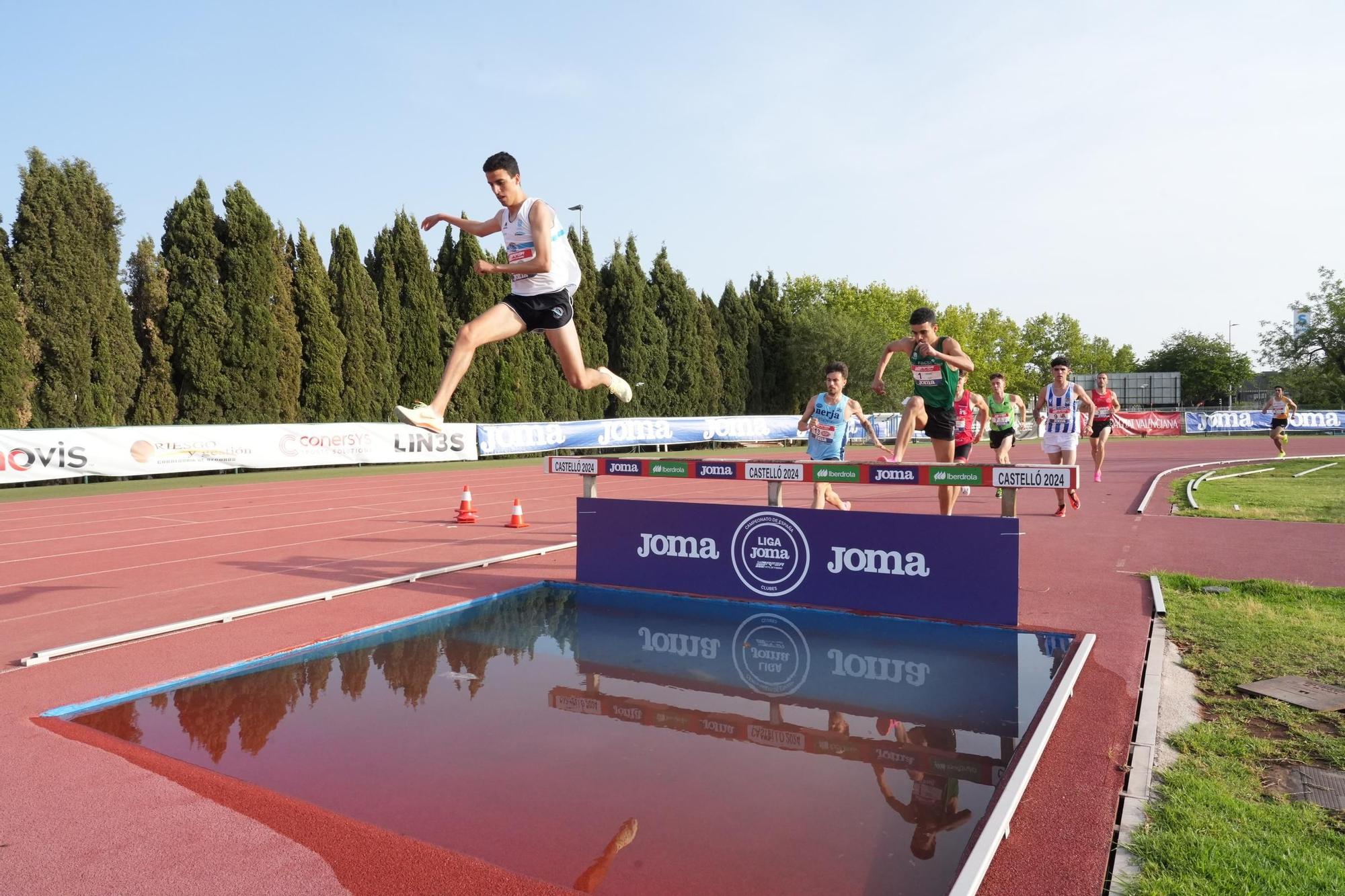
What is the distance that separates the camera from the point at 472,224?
18.1ft

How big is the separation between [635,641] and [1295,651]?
4.41m

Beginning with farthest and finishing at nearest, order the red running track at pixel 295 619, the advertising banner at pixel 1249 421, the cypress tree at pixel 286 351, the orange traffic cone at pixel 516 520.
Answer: the advertising banner at pixel 1249 421, the cypress tree at pixel 286 351, the orange traffic cone at pixel 516 520, the red running track at pixel 295 619

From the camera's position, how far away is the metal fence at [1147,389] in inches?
2653

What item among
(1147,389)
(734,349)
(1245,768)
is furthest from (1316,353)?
(1245,768)

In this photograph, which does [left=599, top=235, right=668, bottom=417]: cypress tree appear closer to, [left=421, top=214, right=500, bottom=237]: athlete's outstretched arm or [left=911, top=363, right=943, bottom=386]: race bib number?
[left=911, top=363, right=943, bottom=386]: race bib number

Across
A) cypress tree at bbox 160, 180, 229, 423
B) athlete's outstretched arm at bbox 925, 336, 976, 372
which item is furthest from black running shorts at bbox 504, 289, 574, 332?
cypress tree at bbox 160, 180, 229, 423

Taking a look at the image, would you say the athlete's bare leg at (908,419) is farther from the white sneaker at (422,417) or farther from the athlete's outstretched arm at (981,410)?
the white sneaker at (422,417)

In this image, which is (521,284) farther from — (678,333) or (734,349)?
(734,349)

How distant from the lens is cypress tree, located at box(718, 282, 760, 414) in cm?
4506

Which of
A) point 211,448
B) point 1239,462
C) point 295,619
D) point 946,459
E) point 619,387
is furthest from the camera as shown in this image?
point 1239,462

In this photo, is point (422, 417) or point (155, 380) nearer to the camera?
point (422, 417)

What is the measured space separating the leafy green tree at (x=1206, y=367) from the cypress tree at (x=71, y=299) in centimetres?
10238

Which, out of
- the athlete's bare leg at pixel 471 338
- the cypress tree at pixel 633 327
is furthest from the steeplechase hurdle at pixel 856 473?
the cypress tree at pixel 633 327

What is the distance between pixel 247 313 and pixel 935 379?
24828 millimetres
